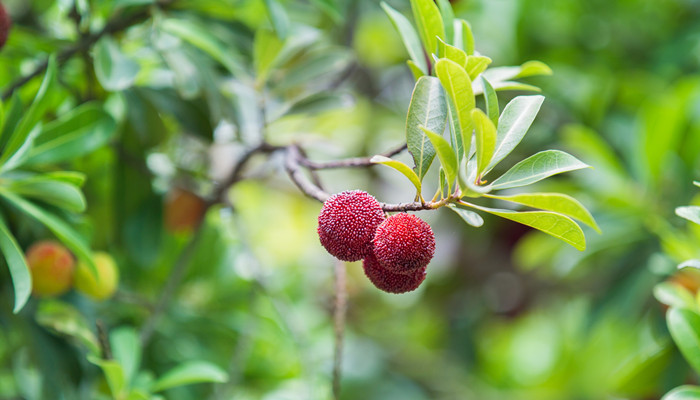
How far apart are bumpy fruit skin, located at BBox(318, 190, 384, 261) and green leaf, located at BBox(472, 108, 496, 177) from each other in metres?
0.13

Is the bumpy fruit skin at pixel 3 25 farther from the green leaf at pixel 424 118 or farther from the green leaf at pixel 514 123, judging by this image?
the green leaf at pixel 514 123

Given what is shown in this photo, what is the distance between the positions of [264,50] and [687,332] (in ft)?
2.88

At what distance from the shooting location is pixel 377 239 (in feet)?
2.28

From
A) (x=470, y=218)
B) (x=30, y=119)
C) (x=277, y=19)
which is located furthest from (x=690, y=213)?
(x=30, y=119)

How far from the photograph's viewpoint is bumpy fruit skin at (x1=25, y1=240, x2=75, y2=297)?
1088 millimetres

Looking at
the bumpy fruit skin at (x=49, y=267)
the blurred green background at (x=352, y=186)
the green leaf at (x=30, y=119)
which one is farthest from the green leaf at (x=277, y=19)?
the bumpy fruit skin at (x=49, y=267)

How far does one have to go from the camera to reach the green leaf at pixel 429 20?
2.75ft

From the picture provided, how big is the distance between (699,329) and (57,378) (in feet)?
3.50

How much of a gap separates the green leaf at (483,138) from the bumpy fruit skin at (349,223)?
0.43 ft

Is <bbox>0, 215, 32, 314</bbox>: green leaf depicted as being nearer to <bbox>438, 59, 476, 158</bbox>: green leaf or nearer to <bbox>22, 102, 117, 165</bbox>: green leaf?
<bbox>22, 102, 117, 165</bbox>: green leaf

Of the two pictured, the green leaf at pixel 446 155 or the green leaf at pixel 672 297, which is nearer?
the green leaf at pixel 446 155

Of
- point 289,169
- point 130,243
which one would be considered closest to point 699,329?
point 289,169

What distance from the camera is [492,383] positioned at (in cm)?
205

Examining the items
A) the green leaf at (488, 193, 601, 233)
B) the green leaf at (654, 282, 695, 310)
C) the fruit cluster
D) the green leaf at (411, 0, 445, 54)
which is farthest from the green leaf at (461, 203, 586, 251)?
the fruit cluster
